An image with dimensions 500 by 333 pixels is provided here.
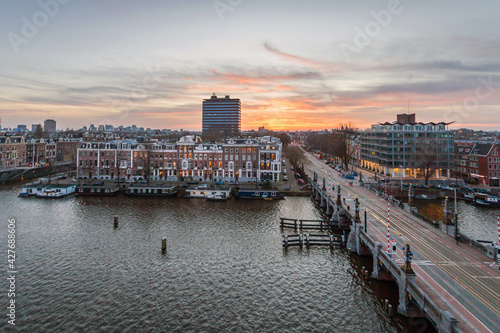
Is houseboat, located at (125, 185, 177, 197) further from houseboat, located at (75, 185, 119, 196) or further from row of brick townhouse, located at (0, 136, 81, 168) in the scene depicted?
row of brick townhouse, located at (0, 136, 81, 168)

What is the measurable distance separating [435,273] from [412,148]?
71.4 meters

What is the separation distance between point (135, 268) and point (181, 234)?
393 inches

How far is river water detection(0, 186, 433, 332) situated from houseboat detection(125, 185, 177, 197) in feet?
60.8

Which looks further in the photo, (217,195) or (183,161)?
(183,161)

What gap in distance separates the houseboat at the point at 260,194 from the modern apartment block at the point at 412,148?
112ft

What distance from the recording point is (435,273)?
2091 centimetres

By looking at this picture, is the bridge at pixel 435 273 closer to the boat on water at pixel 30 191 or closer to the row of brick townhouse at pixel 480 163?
the row of brick townhouse at pixel 480 163

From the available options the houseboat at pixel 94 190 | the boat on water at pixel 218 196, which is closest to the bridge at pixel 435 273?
the boat on water at pixel 218 196

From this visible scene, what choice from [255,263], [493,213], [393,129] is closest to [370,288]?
[255,263]

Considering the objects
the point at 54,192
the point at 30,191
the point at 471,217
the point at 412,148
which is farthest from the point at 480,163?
the point at 30,191

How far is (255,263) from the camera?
30.1 m

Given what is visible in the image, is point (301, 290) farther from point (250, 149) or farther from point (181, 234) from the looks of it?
point (250, 149)

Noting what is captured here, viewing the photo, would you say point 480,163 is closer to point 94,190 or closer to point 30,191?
point 94,190

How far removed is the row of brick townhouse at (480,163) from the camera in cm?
6725
